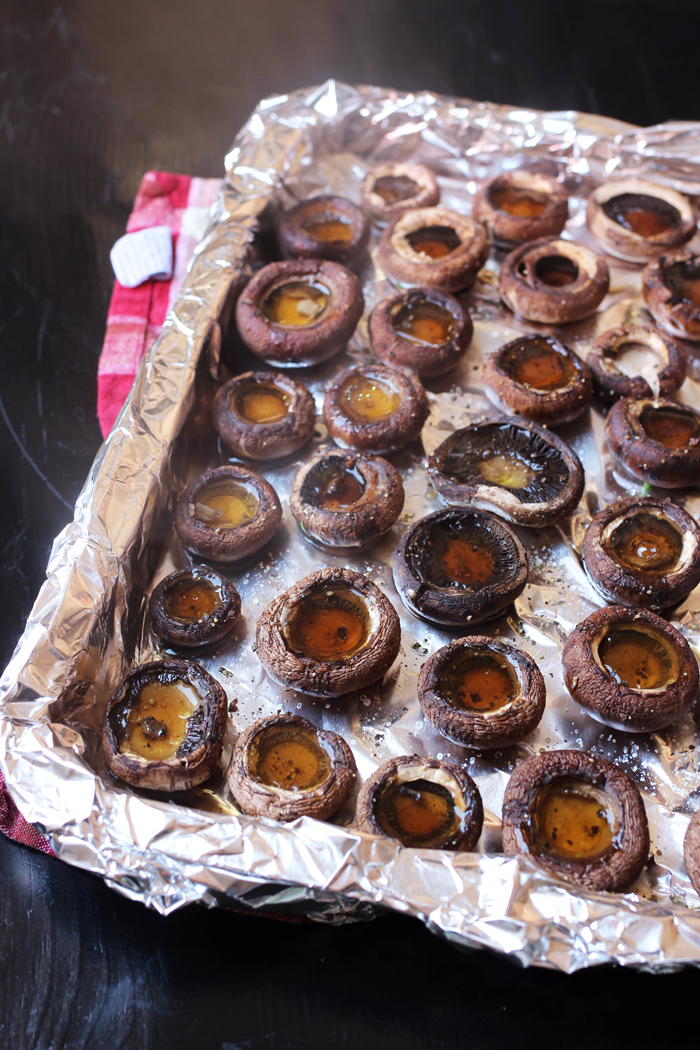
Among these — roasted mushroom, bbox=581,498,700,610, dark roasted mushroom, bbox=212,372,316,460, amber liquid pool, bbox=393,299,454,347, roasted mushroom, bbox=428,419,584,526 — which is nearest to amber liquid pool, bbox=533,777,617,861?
roasted mushroom, bbox=581,498,700,610

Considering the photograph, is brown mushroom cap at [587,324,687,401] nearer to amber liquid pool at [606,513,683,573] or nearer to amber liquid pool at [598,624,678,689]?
amber liquid pool at [606,513,683,573]

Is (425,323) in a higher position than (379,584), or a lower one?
higher

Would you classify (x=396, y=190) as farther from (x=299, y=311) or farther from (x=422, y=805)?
(x=422, y=805)

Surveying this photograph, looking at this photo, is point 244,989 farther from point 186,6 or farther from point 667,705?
point 186,6

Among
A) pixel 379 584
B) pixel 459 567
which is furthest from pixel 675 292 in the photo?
pixel 379 584

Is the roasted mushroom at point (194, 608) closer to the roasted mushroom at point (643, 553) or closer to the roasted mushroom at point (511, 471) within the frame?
the roasted mushroom at point (511, 471)

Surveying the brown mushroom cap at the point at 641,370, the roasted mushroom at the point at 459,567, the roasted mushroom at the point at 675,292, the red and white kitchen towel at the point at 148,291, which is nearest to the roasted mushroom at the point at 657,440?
the brown mushroom cap at the point at 641,370
